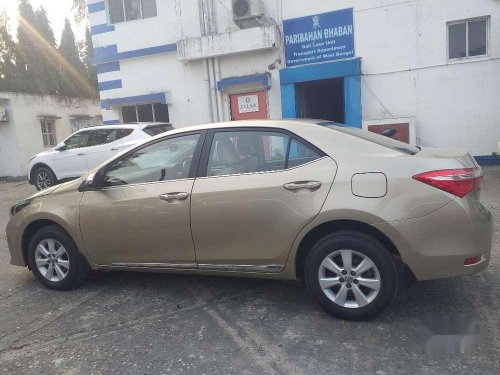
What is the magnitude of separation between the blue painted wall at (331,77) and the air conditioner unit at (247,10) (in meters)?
1.40

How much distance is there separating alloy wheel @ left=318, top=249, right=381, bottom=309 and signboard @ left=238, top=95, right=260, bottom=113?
8409 millimetres

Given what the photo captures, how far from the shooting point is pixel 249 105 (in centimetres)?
1132

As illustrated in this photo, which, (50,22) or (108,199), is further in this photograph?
(50,22)

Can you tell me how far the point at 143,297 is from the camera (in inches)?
157

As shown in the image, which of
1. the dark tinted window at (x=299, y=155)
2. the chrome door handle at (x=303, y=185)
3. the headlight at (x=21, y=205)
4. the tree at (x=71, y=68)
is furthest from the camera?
the tree at (x=71, y=68)

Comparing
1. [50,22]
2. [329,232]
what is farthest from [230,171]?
[50,22]

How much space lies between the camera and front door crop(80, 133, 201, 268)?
3.65 metres

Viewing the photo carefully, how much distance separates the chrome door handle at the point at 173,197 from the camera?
3.58 metres

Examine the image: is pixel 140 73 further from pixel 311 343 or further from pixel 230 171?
pixel 311 343

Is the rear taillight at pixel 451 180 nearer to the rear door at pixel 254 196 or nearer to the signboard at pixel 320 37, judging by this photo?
the rear door at pixel 254 196

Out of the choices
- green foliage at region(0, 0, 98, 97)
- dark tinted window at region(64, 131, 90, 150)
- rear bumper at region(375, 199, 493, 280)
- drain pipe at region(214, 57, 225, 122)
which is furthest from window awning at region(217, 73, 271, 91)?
green foliage at region(0, 0, 98, 97)

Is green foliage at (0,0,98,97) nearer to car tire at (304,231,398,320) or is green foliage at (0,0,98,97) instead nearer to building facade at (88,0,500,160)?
building facade at (88,0,500,160)

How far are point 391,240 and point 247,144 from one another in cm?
133

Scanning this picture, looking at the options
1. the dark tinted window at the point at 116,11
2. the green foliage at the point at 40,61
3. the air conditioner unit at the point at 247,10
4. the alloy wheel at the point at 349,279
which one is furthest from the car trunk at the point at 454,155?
the green foliage at the point at 40,61
